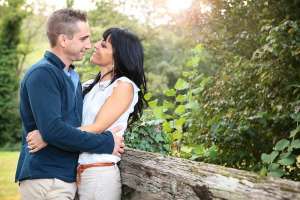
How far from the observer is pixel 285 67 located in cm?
439

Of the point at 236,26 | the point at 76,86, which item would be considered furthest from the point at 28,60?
the point at 76,86

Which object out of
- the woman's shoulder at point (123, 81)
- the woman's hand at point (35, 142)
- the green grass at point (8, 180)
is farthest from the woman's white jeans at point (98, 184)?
the green grass at point (8, 180)

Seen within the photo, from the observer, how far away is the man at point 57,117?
7.77 feet

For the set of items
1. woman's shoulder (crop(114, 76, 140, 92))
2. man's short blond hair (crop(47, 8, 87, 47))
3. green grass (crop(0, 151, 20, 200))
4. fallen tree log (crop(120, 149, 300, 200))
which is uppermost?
man's short blond hair (crop(47, 8, 87, 47))

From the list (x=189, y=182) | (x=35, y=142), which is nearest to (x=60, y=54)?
(x=35, y=142)

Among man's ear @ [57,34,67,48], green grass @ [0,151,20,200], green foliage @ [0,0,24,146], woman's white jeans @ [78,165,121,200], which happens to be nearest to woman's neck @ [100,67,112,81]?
man's ear @ [57,34,67,48]

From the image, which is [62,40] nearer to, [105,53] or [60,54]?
[60,54]

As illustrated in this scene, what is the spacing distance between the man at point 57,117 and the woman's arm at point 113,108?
0.18ft

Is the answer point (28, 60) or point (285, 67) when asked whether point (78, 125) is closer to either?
point (285, 67)

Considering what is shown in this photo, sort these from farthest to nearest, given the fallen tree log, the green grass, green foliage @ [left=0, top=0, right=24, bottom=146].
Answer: green foliage @ [left=0, top=0, right=24, bottom=146] < the green grass < the fallen tree log

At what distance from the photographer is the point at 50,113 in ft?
7.67

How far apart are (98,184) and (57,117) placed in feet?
1.48

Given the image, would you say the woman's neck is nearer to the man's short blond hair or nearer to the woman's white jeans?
the man's short blond hair

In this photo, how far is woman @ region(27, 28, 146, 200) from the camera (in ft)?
8.48
